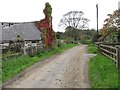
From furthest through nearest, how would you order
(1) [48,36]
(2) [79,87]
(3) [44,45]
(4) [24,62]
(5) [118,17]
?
(5) [118,17], (1) [48,36], (3) [44,45], (4) [24,62], (2) [79,87]

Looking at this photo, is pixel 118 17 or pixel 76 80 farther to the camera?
pixel 118 17

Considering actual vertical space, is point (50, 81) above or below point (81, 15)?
below

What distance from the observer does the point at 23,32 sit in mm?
47844

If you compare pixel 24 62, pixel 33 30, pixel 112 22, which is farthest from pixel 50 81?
pixel 33 30

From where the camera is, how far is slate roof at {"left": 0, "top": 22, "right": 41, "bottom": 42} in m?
46.8

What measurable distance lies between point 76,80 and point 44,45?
19986 mm

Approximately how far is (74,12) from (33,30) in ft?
140

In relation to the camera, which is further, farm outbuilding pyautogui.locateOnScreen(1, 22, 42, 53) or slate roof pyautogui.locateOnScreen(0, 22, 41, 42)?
slate roof pyautogui.locateOnScreen(0, 22, 41, 42)

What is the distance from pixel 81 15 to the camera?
89.6 metres

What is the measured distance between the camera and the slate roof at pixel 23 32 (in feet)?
154

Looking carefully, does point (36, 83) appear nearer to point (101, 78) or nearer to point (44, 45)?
point (101, 78)

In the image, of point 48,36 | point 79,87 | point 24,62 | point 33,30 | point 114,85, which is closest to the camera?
point 114,85

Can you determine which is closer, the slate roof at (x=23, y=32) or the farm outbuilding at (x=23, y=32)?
the farm outbuilding at (x=23, y=32)

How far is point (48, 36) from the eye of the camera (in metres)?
34.3
